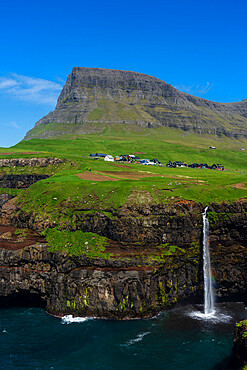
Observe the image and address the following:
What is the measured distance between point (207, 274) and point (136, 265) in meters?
13.9

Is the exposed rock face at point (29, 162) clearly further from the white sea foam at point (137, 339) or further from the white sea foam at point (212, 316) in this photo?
the white sea foam at point (137, 339)

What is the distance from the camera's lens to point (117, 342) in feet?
134

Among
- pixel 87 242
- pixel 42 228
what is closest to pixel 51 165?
pixel 42 228

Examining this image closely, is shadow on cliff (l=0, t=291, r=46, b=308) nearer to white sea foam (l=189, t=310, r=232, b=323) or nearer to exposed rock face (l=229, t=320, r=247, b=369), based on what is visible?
white sea foam (l=189, t=310, r=232, b=323)

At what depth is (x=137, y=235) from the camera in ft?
178

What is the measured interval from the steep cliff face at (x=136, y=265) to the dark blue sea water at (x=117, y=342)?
3.32 m

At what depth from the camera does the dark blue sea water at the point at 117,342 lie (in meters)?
36.9

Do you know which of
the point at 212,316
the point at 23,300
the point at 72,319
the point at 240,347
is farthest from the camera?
the point at 23,300

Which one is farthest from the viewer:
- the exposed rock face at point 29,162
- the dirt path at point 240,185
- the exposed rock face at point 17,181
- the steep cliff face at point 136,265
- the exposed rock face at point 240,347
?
the exposed rock face at point 29,162

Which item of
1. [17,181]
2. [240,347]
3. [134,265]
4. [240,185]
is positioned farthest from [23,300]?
[17,181]

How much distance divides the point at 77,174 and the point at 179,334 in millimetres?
52678

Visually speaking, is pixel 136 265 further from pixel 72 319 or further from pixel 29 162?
pixel 29 162

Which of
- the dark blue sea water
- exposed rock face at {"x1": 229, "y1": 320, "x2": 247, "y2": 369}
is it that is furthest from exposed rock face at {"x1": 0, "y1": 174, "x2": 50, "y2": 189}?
exposed rock face at {"x1": 229, "y1": 320, "x2": 247, "y2": 369}

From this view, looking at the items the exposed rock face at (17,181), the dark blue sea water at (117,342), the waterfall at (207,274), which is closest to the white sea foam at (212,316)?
the dark blue sea water at (117,342)
